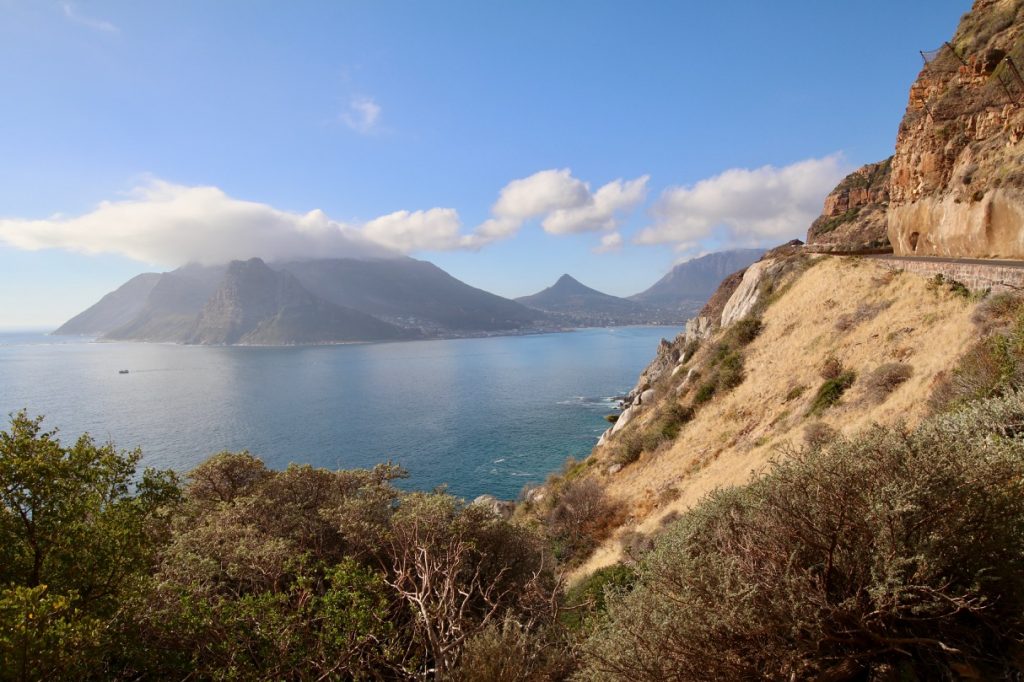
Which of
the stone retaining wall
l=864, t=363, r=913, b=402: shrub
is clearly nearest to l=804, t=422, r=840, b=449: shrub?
l=864, t=363, r=913, b=402: shrub

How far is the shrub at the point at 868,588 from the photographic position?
17.1 ft

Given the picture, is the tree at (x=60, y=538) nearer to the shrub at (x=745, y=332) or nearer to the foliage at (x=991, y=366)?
the foliage at (x=991, y=366)

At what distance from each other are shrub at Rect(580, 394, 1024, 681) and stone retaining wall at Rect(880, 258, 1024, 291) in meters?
15.1

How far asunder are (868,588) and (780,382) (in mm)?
22652

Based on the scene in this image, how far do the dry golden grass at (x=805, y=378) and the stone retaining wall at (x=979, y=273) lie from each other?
665 mm

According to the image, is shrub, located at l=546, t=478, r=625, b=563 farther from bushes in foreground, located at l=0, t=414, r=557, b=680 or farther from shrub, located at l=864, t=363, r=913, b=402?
shrub, located at l=864, t=363, r=913, b=402

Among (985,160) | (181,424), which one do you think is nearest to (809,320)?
(985,160)

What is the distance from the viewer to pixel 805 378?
23.9 meters

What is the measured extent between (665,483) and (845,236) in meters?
41.5

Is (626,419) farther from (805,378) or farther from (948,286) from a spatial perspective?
(948,286)

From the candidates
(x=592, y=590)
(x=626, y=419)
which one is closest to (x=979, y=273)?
(x=592, y=590)

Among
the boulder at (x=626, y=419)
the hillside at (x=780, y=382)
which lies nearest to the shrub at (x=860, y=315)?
the hillside at (x=780, y=382)

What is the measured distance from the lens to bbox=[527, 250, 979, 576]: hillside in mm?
17453

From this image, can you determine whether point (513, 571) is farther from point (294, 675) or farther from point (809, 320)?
point (809, 320)
